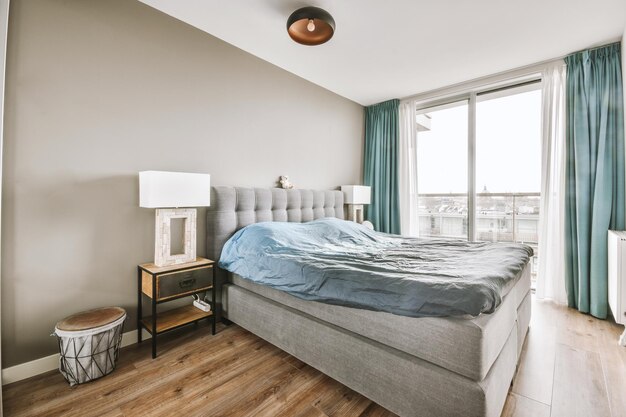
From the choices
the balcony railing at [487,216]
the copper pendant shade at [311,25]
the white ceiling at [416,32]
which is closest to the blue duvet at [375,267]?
the balcony railing at [487,216]

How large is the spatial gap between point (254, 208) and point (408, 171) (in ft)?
8.11

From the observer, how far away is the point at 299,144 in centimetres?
351

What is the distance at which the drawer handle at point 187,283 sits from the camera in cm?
209

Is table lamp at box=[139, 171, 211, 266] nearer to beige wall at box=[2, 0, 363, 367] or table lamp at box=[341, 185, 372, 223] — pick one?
beige wall at box=[2, 0, 363, 367]

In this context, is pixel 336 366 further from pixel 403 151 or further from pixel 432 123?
pixel 432 123

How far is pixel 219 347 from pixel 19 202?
5.19 feet

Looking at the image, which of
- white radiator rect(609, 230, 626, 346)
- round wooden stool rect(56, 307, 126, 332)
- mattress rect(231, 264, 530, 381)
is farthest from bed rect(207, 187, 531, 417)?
round wooden stool rect(56, 307, 126, 332)

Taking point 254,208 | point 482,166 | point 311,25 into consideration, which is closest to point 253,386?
point 254,208

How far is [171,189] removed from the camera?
197 centimetres

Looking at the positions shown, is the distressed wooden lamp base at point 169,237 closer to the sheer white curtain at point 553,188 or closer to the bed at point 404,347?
the bed at point 404,347

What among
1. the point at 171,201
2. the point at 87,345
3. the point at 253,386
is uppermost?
the point at 171,201

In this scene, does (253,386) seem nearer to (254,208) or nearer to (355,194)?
(254,208)

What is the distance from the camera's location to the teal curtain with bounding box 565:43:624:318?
8.73ft

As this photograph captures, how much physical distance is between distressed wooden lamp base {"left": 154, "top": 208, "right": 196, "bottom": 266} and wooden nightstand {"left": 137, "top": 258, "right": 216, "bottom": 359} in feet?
0.20
